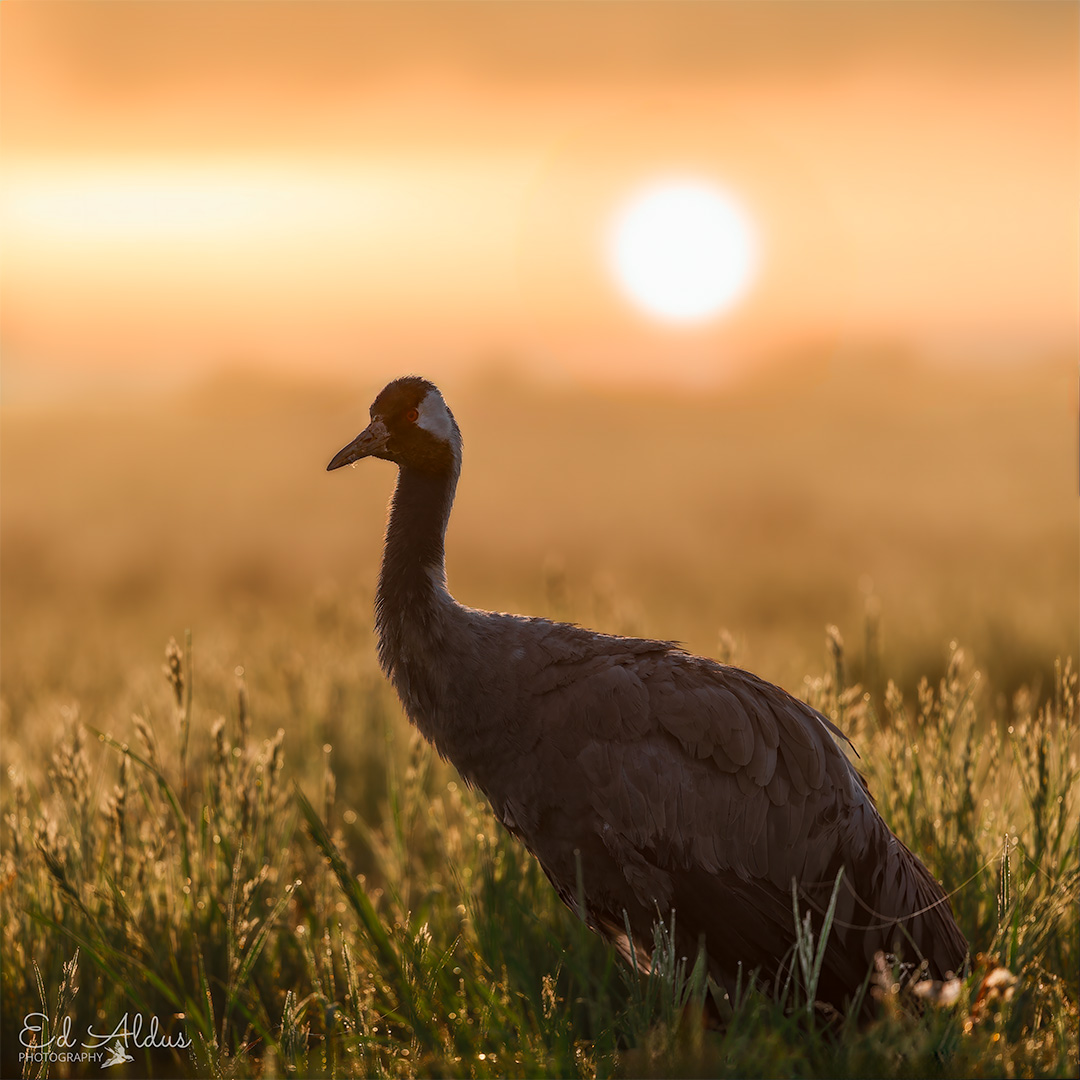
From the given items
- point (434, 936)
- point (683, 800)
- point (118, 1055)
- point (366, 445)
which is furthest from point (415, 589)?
point (118, 1055)

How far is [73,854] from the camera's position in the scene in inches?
157

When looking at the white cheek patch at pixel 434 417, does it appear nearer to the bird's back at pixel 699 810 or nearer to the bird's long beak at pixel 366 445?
the bird's long beak at pixel 366 445

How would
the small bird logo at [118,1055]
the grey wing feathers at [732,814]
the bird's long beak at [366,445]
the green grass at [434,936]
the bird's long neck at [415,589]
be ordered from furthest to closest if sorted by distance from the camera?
the bird's long beak at [366,445], the bird's long neck at [415,589], the small bird logo at [118,1055], the grey wing feathers at [732,814], the green grass at [434,936]

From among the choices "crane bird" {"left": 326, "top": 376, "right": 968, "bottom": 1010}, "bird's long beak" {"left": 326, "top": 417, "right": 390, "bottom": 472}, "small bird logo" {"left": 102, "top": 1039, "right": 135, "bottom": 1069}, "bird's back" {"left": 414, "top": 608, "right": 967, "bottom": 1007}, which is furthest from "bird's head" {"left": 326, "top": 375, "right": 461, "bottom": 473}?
"small bird logo" {"left": 102, "top": 1039, "right": 135, "bottom": 1069}

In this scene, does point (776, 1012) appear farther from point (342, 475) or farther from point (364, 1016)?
point (342, 475)

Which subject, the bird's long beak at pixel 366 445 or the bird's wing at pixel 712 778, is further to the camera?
the bird's long beak at pixel 366 445

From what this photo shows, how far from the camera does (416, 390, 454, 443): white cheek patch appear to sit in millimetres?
3945

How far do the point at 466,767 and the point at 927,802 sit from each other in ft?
6.11

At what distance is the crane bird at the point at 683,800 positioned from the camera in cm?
347

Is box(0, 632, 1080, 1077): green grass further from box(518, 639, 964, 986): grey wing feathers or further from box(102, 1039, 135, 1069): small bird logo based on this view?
box(518, 639, 964, 986): grey wing feathers

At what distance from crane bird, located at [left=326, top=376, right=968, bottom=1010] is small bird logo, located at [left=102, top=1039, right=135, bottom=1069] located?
1.53 m

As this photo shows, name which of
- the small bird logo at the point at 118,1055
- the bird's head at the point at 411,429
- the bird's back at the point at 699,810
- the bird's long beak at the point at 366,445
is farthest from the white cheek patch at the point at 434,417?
→ the small bird logo at the point at 118,1055

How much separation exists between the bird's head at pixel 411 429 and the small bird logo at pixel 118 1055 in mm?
2196

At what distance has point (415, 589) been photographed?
3791mm
